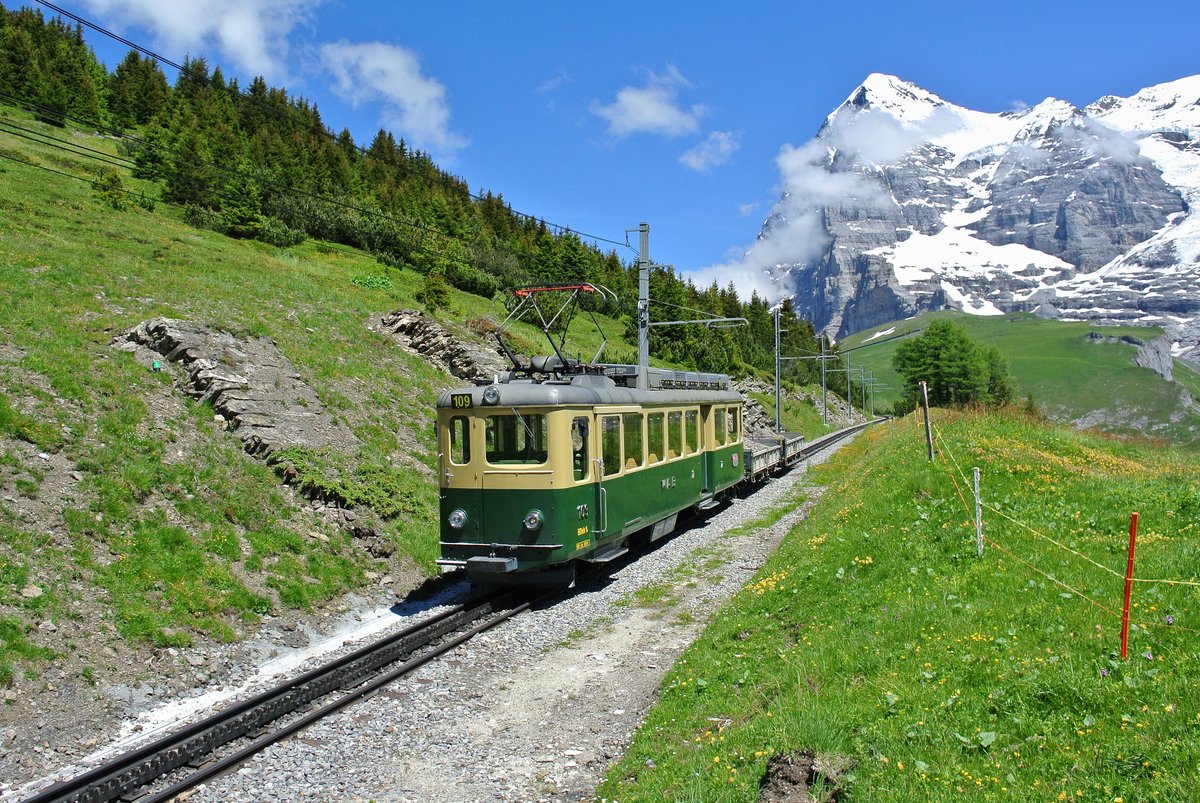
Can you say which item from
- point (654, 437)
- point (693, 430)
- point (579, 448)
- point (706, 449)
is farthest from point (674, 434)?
point (579, 448)

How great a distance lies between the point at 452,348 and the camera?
24766mm

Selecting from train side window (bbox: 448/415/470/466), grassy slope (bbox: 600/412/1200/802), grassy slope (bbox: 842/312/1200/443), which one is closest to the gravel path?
grassy slope (bbox: 600/412/1200/802)

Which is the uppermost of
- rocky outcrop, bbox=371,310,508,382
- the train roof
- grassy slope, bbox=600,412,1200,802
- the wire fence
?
rocky outcrop, bbox=371,310,508,382

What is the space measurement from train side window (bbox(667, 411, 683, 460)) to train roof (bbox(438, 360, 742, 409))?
11.8 inches

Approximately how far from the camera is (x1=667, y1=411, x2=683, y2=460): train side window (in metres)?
16.1

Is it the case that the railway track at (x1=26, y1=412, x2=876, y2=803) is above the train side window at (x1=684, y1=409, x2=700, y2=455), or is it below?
below

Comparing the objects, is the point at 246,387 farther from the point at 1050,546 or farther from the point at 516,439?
the point at 1050,546

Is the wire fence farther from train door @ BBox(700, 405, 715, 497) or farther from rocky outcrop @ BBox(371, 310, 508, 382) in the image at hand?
rocky outcrop @ BBox(371, 310, 508, 382)

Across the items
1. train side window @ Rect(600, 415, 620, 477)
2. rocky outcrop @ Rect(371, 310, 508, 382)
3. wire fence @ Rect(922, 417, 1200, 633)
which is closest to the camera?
wire fence @ Rect(922, 417, 1200, 633)

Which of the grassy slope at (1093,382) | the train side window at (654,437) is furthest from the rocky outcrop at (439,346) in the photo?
the grassy slope at (1093,382)

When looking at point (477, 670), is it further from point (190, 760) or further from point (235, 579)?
point (235, 579)

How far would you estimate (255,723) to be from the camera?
7.62m

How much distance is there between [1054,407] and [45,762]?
152m

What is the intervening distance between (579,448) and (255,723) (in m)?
6.08
